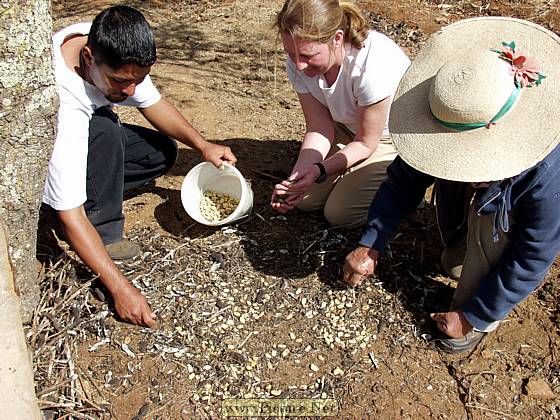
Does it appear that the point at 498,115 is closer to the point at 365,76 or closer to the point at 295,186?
the point at 365,76

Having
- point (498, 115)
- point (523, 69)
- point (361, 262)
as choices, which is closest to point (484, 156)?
point (498, 115)

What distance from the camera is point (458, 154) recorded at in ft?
5.66

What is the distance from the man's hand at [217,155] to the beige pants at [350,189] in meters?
0.42

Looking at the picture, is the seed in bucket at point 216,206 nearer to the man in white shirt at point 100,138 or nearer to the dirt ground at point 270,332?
the dirt ground at point 270,332

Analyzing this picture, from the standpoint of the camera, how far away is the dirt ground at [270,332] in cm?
215

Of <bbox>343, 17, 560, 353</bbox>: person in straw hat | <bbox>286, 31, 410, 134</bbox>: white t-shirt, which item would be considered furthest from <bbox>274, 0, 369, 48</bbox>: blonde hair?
<bbox>343, 17, 560, 353</bbox>: person in straw hat

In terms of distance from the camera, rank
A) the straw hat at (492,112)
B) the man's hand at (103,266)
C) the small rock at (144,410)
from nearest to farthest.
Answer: the straw hat at (492,112)
the small rock at (144,410)
the man's hand at (103,266)

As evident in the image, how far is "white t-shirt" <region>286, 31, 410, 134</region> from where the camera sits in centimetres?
242

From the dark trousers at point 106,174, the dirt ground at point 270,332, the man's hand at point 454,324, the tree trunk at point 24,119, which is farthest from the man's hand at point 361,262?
the tree trunk at point 24,119

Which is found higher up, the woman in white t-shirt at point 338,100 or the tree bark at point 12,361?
the woman in white t-shirt at point 338,100

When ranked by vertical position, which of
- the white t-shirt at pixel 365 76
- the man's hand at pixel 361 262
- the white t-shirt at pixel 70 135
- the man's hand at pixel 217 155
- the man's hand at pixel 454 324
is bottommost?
the man's hand at pixel 454 324

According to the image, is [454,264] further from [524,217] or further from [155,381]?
[155,381]

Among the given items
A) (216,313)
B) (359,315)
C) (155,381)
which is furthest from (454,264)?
(155,381)

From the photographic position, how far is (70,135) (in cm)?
222
